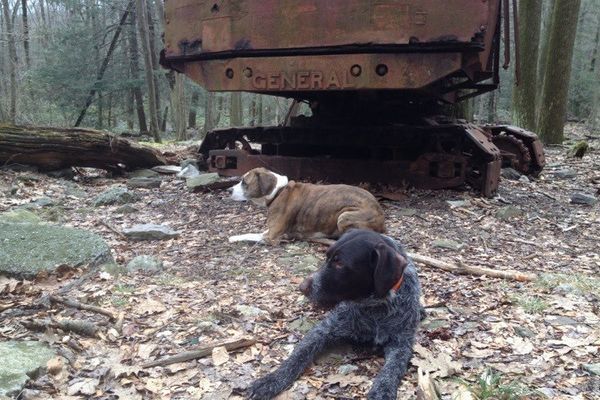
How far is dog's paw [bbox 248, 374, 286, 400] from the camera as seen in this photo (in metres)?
2.82

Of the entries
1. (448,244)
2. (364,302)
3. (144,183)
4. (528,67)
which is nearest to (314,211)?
(448,244)

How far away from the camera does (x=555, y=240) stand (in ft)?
19.5

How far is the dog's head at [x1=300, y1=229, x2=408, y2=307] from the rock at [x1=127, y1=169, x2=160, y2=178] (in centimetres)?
673

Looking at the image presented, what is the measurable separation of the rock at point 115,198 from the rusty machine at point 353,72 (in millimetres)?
1600

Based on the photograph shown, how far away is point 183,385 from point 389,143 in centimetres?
527

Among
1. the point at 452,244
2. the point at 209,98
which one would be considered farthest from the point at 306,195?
the point at 209,98

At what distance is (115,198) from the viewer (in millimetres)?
7504

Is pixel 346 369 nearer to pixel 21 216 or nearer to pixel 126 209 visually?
pixel 126 209

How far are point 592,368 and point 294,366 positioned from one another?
175 cm

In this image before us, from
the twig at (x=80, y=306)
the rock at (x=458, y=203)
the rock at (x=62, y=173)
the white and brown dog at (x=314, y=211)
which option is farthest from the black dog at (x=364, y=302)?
the rock at (x=62, y=173)

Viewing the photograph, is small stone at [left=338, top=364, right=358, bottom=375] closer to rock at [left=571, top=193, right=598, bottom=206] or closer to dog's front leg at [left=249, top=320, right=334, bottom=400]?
dog's front leg at [left=249, top=320, right=334, bottom=400]

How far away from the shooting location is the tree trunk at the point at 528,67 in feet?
48.2

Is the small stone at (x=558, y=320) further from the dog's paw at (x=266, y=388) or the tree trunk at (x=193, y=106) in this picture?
the tree trunk at (x=193, y=106)

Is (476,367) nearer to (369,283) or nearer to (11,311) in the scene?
(369,283)
